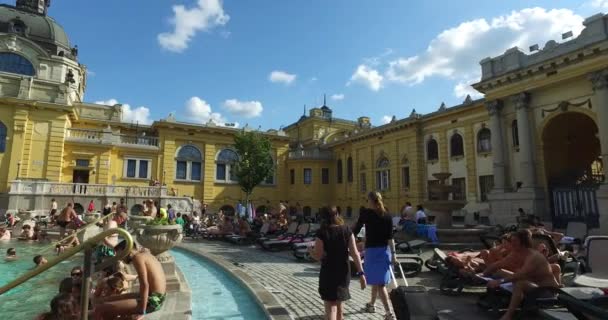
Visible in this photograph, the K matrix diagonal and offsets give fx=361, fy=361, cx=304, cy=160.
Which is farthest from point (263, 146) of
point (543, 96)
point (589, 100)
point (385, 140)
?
point (589, 100)

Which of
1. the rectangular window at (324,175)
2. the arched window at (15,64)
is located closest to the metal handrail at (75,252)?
the rectangular window at (324,175)

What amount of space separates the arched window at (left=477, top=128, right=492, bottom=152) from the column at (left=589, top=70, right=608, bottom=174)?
8.28 m

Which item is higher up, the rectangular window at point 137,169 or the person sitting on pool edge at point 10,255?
the rectangular window at point 137,169

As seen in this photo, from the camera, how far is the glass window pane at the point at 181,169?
31781mm

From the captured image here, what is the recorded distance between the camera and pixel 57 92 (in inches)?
1083

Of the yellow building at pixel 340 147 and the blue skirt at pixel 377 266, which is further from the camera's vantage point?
the yellow building at pixel 340 147

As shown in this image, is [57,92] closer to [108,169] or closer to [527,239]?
[108,169]

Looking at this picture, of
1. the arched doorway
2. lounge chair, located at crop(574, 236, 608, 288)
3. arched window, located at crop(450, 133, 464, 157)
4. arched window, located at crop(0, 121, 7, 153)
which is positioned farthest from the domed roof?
lounge chair, located at crop(574, 236, 608, 288)

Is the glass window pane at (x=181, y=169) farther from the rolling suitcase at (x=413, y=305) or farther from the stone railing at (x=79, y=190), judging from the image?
the rolling suitcase at (x=413, y=305)

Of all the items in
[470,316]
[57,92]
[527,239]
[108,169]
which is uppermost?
[57,92]

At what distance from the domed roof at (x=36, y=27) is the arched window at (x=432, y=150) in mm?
36989

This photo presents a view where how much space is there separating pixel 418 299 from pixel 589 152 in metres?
21.0

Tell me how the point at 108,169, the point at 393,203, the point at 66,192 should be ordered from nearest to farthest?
1. the point at 66,192
2. the point at 108,169
3. the point at 393,203

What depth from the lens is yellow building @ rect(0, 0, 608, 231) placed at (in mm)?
17188
